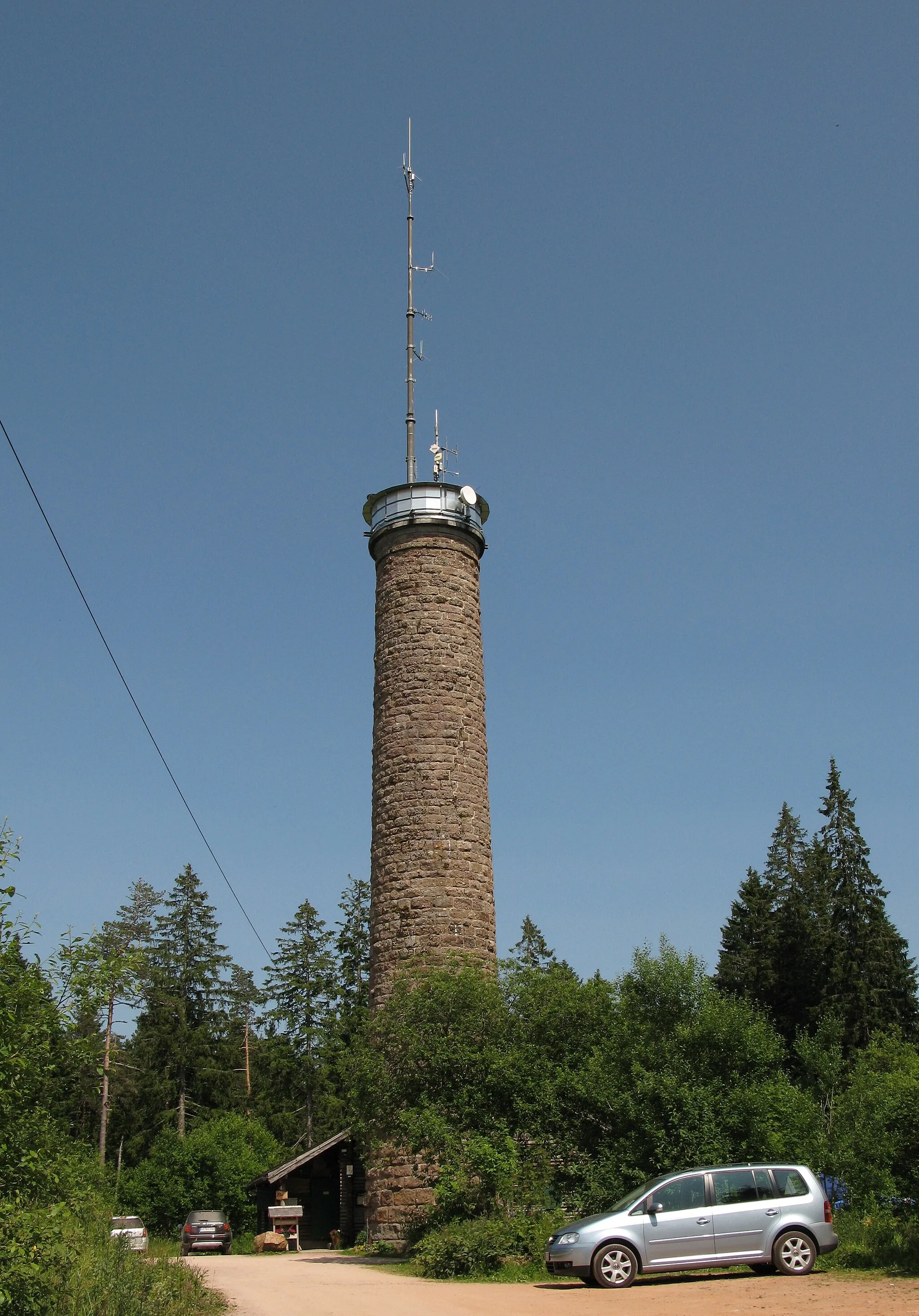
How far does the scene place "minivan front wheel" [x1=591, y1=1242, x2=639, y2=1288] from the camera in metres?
12.8

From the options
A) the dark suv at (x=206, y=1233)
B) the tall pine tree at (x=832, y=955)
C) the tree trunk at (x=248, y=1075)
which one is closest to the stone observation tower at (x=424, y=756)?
the dark suv at (x=206, y=1233)

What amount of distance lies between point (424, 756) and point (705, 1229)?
36.2ft

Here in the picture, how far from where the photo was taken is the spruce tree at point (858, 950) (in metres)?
36.7

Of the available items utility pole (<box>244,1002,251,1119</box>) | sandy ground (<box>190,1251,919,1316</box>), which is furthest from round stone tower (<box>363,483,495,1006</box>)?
utility pole (<box>244,1002,251,1119</box>)

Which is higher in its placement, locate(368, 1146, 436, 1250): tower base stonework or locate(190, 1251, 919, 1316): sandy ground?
locate(368, 1146, 436, 1250): tower base stonework

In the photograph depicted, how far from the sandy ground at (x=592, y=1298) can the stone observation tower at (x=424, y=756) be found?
5815 millimetres

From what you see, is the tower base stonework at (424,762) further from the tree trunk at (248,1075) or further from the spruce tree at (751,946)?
the tree trunk at (248,1075)

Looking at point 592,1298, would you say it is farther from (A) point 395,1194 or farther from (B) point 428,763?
(B) point 428,763

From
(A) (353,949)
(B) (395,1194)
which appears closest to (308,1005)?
(A) (353,949)

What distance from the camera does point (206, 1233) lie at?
2934 cm

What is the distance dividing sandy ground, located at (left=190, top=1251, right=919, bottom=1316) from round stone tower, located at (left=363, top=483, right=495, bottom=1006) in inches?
260

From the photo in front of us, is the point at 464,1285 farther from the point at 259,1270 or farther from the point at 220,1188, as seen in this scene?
the point at 220,1188

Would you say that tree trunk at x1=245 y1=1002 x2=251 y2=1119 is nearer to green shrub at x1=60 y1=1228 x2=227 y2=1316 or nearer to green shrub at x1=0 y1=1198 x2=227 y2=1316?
green shrub at x1=60 y1=1228 x2=227 y2=1316

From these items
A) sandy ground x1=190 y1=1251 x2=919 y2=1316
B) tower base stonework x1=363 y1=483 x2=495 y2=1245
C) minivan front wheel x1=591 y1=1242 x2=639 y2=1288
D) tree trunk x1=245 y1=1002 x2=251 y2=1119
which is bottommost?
sandy ground x1=190 y1=1251 x2=919 y2=1316
